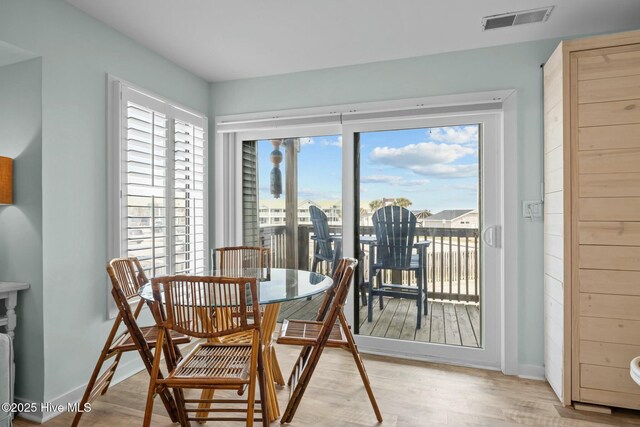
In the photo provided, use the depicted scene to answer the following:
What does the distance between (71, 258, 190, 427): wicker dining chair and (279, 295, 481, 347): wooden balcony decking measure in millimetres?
1676

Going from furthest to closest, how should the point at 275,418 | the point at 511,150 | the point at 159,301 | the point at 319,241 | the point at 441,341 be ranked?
the point at 319,241, the point at 441,341, the point at 511,150, the point at 275,418, the point at 159,301

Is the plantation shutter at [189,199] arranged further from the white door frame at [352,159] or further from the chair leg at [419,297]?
the chair leg at [419,297]

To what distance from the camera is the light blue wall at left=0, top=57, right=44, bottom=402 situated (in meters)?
2.09

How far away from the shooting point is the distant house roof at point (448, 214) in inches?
116

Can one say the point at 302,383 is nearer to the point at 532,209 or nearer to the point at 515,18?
the point at 532,209

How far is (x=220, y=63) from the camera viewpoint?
3105mm

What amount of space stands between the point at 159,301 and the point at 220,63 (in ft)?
7.30

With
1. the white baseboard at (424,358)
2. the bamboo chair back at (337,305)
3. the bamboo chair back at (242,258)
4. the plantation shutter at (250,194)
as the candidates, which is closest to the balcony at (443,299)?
the white baseboard at (424,358)

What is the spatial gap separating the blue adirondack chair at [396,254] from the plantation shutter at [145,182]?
1.74 metres

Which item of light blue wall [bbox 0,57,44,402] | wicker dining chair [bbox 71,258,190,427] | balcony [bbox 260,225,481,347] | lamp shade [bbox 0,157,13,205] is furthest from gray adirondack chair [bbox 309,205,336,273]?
lamp shade [bbox 0,157,13,205]

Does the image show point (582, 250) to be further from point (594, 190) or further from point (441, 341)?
point (441, 341)

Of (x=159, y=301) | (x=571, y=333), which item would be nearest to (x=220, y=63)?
(x=159, y=301)

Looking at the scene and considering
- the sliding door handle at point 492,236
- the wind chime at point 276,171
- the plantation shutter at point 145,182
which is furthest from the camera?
the wind chime at point 276,171

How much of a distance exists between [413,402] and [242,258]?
1684mm
